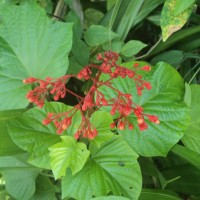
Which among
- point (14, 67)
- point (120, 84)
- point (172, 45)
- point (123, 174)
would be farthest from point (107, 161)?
point (172, 45)

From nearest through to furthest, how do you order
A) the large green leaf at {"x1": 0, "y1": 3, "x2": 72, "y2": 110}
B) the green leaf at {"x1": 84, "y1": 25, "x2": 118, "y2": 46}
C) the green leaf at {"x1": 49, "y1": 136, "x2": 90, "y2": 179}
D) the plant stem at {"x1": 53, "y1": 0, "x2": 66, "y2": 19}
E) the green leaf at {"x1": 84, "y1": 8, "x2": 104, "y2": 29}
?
the green leaf at {"x1": 49, "y1": 136, "x2": 90, "y2": 179} → the large green leaf at {"x1": 0, "y1": 3, "x2": 72, "y2": 110} → the green leaf at {"x1": 84, "y1": 25, "x2": 118, "y2": 46} → the plant stem at {"x1": 53, "y1": 0, "x2": 66, "y2": 19} → the green leaf at {"x1": 84, "y1": 8, "x2": 104, "y2": 29}

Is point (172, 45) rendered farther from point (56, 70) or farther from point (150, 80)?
point (56, 70)

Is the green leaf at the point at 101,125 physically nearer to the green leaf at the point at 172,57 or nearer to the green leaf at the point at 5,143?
the green leaf at the point at 5,143

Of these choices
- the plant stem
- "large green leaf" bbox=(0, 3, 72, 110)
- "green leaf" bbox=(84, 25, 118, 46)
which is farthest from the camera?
the plant stem

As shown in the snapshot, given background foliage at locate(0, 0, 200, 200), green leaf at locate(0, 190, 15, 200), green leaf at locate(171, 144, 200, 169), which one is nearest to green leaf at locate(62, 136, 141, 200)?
background foliage at locate(0, 0, 200, 200)

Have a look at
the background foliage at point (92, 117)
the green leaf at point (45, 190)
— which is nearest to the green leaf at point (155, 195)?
the background foliage at point (92, 117)

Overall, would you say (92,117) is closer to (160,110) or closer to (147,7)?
(160,110)

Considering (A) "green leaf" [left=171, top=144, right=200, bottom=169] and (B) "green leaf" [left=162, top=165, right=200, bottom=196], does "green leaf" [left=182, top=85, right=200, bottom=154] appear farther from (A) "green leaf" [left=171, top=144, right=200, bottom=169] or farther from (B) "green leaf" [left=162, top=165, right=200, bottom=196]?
(B) "green leaf" [left=162, top=165, right=200, bottom=196]
